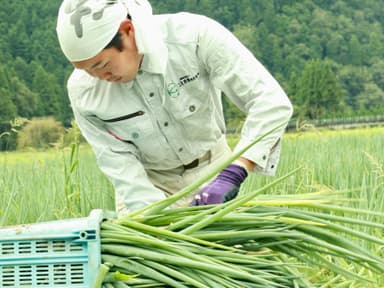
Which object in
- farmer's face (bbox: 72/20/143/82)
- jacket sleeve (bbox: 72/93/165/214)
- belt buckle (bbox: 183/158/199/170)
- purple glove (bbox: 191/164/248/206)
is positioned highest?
farmer's face (bbox: 72/20/143/82)

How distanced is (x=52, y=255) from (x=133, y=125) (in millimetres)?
979

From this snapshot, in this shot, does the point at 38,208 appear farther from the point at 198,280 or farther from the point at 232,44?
the point at 198,280

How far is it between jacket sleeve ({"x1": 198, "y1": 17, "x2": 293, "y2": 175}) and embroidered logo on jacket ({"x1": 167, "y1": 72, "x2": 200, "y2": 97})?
6 cm

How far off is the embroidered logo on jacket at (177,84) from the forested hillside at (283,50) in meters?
31.9

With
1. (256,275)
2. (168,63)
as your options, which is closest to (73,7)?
(168,63)

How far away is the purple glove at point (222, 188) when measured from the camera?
73.4 inches

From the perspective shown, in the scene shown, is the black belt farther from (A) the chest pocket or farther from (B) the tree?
(B) the tree

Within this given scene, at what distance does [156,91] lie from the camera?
2.35m

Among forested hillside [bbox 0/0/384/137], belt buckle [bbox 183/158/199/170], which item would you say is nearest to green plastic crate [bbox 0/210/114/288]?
belt buckle [bbox 183/158/199/170]

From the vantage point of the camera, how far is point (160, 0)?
4528 cm

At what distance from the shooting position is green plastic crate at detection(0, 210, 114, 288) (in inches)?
56.6

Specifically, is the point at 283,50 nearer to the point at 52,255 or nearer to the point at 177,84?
the point at 177,84

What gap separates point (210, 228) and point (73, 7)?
32.4 inches

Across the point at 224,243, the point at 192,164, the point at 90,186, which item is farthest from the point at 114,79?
the point at 90,186
